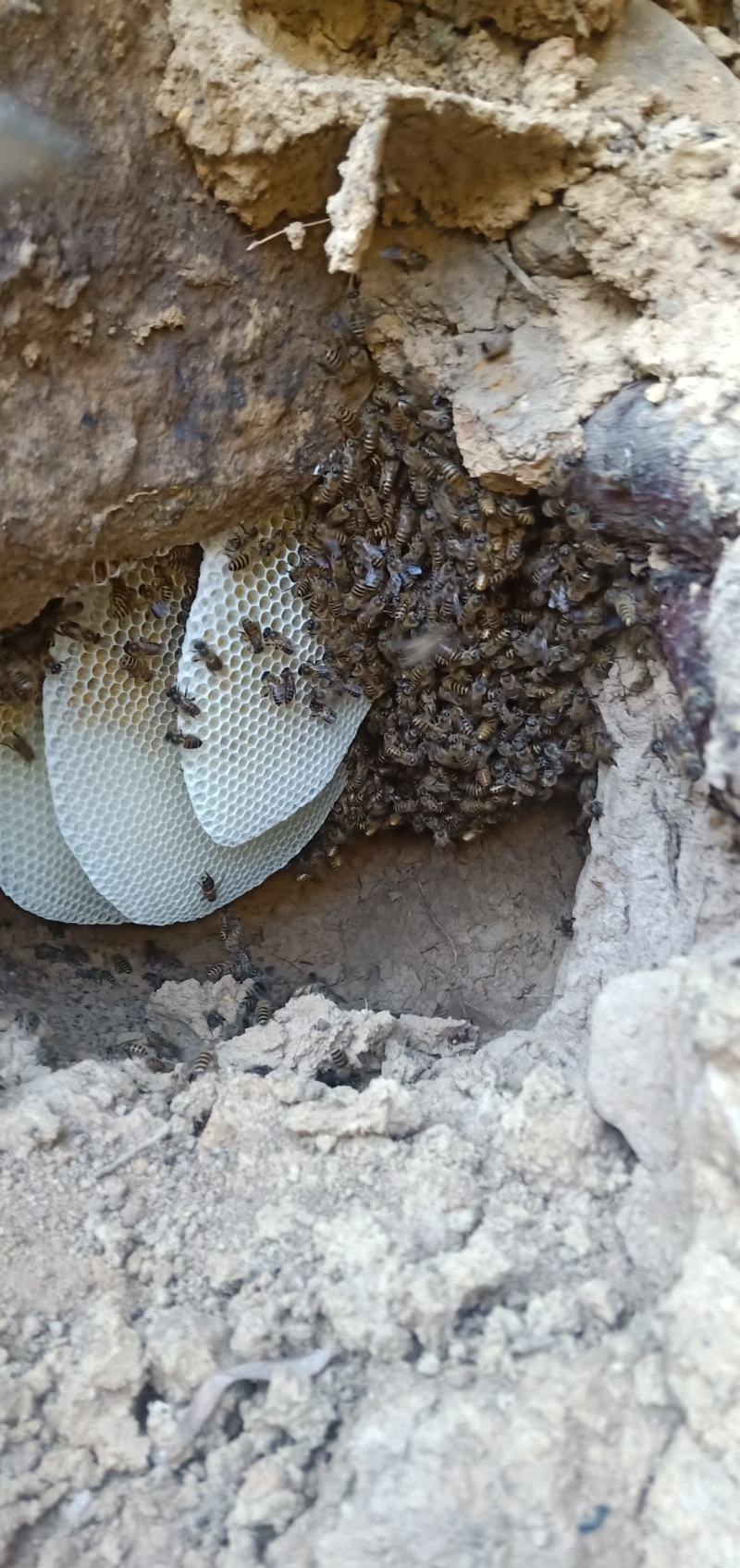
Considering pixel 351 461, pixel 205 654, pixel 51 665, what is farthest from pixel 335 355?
pixel 51 665

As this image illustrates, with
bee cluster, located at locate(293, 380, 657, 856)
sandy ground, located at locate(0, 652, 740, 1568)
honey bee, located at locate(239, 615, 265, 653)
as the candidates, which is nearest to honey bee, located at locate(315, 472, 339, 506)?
bee cluster, located at locate(293, 380, 657, 856)

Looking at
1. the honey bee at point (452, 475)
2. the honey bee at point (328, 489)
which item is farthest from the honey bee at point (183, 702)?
the honey bee at point (452, 475)

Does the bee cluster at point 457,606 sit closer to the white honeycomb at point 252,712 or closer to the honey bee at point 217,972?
the white honeycomb at point 252,712

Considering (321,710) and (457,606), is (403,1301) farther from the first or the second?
(321,710)

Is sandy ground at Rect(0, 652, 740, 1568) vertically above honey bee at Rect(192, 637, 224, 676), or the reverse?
honey bee at Rect(192, 637, 224, 676)

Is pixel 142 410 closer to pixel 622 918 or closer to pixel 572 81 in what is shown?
pixel 572 81

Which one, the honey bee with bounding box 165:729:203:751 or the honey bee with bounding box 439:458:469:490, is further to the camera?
the honey bee with bounding box 165:729:203:751

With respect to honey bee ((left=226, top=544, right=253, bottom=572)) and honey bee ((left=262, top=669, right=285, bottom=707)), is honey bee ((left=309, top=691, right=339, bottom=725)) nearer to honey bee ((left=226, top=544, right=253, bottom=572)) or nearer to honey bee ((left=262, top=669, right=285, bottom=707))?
honey bee ((left=262, top=669, right=285, bottom=707))

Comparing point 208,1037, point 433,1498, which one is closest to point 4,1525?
point 433,1498
